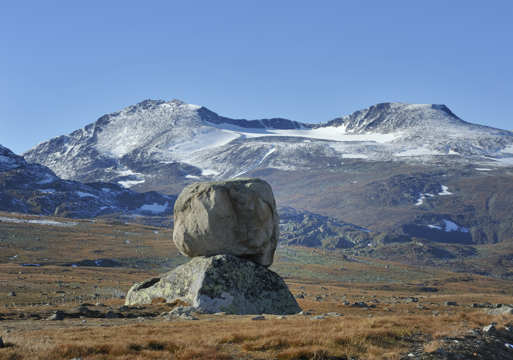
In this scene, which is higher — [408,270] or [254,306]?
[254,306]

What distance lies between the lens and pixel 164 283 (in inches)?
1511

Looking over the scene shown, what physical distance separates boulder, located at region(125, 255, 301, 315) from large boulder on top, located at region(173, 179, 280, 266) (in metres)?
1.27

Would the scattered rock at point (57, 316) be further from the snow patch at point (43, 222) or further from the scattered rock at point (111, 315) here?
the snow patch at point (43, 222)

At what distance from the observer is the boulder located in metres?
34.8

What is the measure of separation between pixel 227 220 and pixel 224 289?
6082 millimetres

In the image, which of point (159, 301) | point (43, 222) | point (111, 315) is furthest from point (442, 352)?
point (43, 222)

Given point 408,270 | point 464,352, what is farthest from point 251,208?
point 408,270

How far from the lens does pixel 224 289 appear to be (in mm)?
35281

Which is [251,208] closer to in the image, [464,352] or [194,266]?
[194,266]

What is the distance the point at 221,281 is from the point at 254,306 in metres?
3.27

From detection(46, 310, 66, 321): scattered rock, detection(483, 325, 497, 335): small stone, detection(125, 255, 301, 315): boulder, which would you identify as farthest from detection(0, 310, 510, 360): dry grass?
detection(125, 255, 301, 315): boulder

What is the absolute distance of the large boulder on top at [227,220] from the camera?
38.7 meters

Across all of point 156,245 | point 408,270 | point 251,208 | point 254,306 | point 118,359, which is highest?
point 251,208

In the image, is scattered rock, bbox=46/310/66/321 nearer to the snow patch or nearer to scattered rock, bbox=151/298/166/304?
scattered rock, bbox=151/298/166/304
